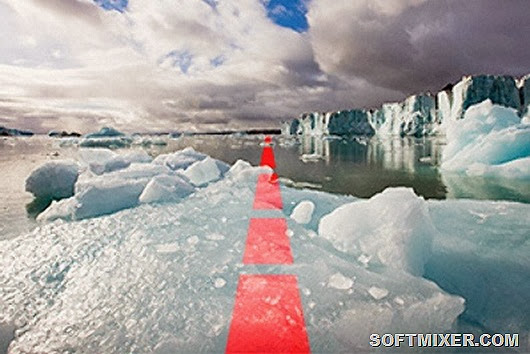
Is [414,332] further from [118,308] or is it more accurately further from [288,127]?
[288,127]

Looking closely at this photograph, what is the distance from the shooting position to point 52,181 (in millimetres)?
7691

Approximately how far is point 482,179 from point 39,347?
11.8 metres

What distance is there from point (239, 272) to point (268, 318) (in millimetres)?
695

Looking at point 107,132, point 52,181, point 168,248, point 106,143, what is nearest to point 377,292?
point 168,248

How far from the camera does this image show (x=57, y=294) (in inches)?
99.7

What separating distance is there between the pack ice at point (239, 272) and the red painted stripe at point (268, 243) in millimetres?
101

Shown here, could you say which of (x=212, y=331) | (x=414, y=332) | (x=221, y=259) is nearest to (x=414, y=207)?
(x=414, y=332)

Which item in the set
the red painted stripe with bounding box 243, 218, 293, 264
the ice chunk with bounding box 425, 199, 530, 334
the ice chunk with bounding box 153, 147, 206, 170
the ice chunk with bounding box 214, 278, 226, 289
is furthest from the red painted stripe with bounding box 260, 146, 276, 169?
the ice chunk with bounding box 214, 278, 226, 289

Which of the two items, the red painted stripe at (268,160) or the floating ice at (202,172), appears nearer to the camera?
the floating ice at (202,172)

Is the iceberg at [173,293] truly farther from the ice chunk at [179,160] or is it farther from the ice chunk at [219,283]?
the ice chunk at [179,160]

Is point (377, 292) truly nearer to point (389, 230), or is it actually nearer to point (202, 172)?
point (389, 230)

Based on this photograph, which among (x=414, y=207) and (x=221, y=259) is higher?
(x=414, y=207)

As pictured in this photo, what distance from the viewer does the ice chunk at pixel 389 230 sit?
2637mm

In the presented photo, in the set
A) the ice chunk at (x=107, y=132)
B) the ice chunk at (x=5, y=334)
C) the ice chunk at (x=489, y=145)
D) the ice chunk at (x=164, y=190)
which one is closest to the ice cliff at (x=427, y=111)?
the ice chunk at (x=489, y=145)
